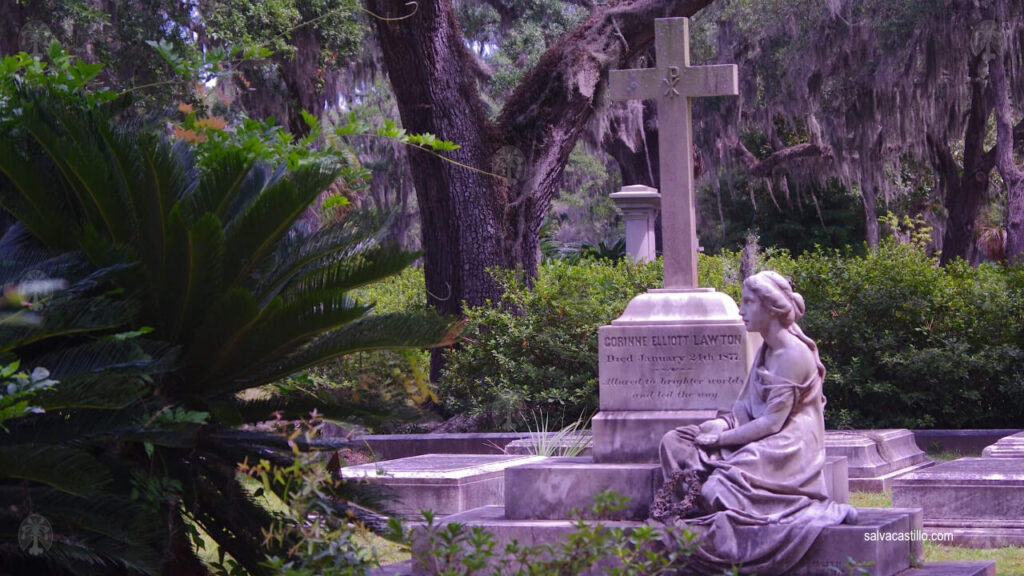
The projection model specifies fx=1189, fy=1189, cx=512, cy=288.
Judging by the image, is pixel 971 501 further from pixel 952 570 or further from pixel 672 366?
pixel 672 366

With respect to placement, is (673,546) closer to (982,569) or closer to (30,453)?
(982,569)

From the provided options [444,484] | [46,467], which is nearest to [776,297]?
[444,484]

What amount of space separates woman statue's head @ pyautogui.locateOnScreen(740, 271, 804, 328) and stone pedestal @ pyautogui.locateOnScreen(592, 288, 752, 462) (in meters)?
1.23

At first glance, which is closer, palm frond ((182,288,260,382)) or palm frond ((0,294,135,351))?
palm frond ((0,294,135,351))

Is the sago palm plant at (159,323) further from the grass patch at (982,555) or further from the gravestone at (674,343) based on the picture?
the grass patch at (982,555)

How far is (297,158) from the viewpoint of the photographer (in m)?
6.29

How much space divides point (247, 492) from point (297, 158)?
5.80 feet

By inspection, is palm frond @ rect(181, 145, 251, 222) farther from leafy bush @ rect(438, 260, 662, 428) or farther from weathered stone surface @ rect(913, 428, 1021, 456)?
weathered stone surface @ rect(913, 428, 1021, 456)

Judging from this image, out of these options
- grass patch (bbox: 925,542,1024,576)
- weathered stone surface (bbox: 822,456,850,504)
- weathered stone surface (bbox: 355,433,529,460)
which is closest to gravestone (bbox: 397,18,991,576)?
weathered stone surface (bbox: 822,456,850,504)

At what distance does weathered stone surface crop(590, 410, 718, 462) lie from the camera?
7543 millimetres

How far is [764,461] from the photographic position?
20.2ft

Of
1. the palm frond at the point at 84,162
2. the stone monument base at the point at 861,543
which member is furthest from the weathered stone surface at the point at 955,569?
the palm frond at the point at 84,162

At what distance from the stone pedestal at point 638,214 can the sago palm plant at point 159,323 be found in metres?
14.1

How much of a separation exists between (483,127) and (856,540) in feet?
28.2
